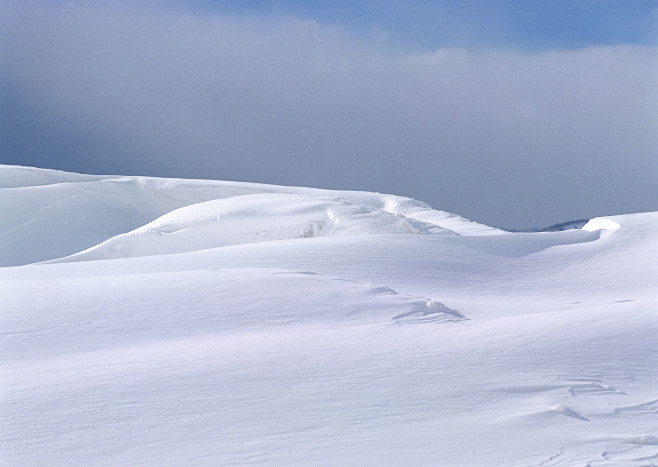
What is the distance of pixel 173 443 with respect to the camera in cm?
298

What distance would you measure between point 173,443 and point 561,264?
6393mm

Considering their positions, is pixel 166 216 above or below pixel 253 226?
above

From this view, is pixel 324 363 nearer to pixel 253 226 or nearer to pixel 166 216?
pixel 253 226

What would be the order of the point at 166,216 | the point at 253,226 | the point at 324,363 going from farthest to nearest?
the point at 166,216 → the point at 253,226 → the point at 324,363

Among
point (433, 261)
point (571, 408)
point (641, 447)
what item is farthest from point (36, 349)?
point (433, 261)

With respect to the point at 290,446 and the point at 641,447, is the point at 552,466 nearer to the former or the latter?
the point at 641,447

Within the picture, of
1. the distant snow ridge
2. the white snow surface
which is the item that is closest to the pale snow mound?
the distant snow ridge

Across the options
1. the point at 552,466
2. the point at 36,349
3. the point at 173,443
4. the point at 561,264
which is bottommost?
the point at 552,466

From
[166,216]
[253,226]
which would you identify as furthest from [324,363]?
[166,216]

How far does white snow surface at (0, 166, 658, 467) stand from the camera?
9.66ft

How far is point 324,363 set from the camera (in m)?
3.84

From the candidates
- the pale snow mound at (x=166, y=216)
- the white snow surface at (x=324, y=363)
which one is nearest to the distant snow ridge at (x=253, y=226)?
the pale snow mound at (x=166, y=216)

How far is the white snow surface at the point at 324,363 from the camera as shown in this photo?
2.95 m

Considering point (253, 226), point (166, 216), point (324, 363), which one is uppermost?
point (166, 216)
